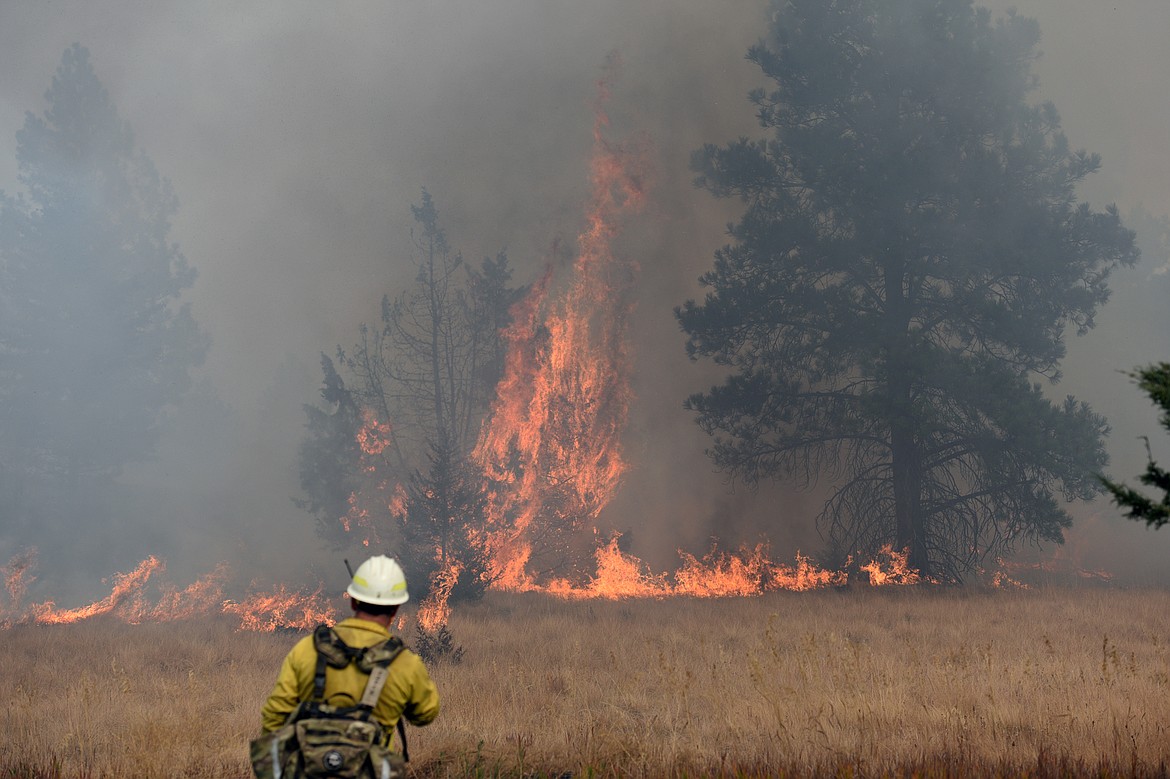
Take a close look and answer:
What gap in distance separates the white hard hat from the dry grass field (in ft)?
9.61

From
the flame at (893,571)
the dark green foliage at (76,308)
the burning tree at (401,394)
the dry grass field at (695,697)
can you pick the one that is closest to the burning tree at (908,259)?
the flame at (893,571)

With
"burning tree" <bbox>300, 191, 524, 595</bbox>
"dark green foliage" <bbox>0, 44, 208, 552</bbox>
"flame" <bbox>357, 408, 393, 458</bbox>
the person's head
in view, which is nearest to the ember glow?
"burning tree" <bbox>300, 191, 524, 595</bbox>

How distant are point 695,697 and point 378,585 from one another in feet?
19.7

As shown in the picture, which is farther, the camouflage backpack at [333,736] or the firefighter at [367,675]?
the firefighter at [367,675]

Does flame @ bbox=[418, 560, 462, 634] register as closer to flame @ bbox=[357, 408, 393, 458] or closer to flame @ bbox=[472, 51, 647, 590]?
flame @ bbox=[472, 51, 647, 590]

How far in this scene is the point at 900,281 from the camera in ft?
66.6

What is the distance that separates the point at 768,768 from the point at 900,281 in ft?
51.8

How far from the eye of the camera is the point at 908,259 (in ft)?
65.2

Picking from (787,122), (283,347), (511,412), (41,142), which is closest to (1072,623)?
(787,122)

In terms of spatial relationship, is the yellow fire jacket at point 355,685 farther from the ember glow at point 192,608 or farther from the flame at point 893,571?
the flame at point 893,571

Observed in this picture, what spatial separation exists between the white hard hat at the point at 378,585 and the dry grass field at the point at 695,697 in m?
2.93

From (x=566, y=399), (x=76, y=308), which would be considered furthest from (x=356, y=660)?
(x=76, y=308)

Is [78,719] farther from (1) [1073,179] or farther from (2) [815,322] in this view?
(1) [1073,179]

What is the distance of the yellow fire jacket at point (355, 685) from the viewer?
3920 millimetres
